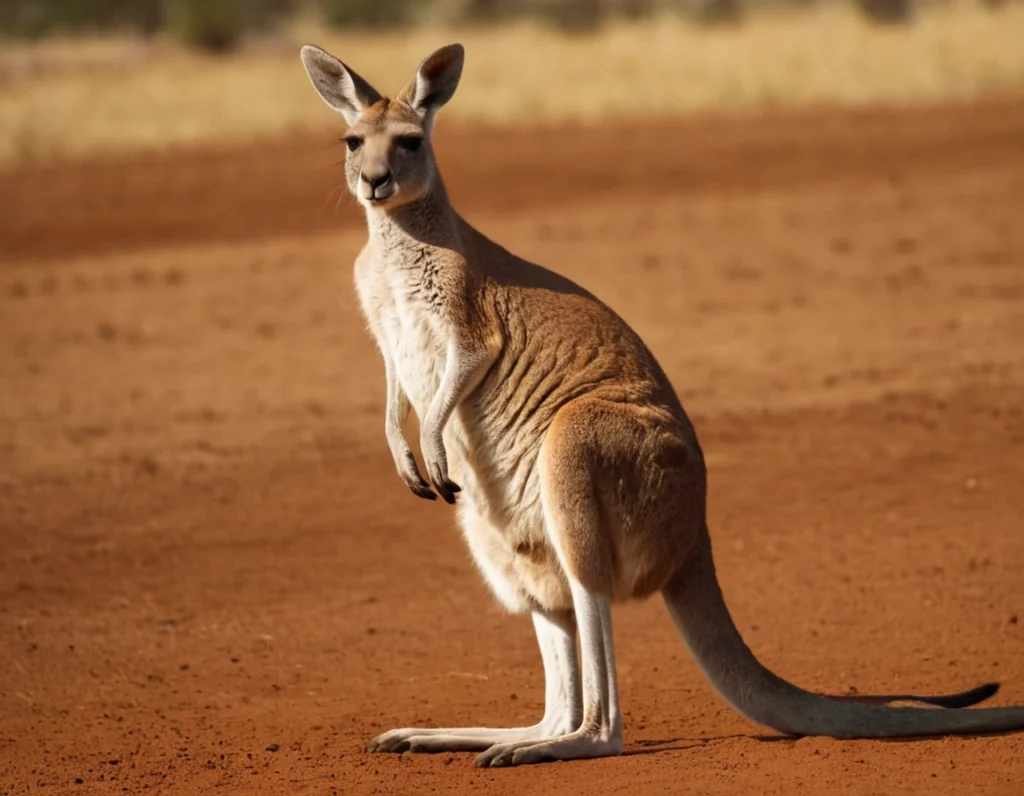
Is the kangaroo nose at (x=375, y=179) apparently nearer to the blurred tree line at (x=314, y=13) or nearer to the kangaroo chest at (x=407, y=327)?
the kangaroo chest at (x=407, y=327)

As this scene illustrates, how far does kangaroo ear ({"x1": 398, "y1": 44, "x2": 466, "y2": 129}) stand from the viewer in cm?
537

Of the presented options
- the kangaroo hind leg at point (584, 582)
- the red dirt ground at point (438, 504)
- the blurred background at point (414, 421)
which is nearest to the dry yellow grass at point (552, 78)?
the blurred background at point (414, 421)

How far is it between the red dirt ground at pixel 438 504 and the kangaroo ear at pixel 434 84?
212 centimetres

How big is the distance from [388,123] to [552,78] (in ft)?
55.2

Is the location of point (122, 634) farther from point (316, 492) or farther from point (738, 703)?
point (738, 703)

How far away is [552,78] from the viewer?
21703 millimetres

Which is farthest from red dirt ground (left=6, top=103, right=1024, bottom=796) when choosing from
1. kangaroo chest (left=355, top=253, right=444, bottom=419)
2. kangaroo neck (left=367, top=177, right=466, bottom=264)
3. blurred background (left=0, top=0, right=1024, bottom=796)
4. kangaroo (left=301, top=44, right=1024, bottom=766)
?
kangaroo neck (left=367, top=177, right=466, bottom=264)

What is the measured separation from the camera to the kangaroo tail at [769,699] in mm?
4793

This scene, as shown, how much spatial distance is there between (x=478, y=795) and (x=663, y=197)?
1244 centimetres

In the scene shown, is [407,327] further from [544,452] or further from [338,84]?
[338,84]

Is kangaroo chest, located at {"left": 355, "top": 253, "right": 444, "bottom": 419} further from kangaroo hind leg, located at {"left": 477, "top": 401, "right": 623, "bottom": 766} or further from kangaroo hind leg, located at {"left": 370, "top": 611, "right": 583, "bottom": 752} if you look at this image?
kangaroo hind leg, located at {"left": 370, "top": 611, "right": 583, "bottom": 752}

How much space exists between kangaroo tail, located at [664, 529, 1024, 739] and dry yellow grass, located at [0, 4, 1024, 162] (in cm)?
1482

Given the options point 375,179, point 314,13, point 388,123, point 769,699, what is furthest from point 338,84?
point 314,13

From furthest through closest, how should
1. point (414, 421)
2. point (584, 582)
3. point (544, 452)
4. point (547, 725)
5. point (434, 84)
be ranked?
point (414, 421) → point (434, 84) → point (547, 725) → point (544, 452) → point (584, 582)
